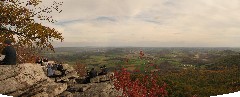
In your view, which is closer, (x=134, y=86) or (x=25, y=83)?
(x=134, y=86)

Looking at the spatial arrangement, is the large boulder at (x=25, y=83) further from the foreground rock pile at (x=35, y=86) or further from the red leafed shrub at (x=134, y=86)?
the red leafed shrub at (x=134, y=86)

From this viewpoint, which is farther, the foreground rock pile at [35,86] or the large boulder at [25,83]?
the foreground rock pile at [35,86]

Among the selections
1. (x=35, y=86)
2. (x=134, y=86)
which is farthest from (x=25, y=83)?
(x=134, y=86)

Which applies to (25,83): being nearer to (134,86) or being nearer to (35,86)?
(35,86)

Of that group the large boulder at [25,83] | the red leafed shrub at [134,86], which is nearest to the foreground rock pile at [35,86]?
the large boulder at [25,83]

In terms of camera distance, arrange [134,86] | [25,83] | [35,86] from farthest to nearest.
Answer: [35,86] → [25,83] → [134,86]

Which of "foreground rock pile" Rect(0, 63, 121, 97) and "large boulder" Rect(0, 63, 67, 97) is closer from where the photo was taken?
"large boulder" Rect(0, 63, 67, 97)

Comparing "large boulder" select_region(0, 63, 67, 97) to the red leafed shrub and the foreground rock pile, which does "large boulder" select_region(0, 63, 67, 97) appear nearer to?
the foreground rock pile

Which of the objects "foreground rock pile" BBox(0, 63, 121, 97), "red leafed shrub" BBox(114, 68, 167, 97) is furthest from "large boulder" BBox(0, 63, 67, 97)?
"red leafed shrub" BBox(114, 68, 167, 97)

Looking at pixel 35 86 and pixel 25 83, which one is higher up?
pixel 25 83

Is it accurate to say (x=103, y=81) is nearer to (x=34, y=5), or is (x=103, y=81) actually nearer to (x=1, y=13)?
(x=34, y=5)
